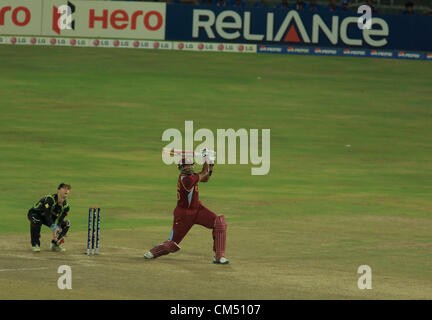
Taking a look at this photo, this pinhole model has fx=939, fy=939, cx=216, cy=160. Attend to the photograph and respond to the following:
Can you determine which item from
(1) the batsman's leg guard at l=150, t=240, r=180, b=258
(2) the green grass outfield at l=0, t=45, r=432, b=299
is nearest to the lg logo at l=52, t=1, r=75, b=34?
(2) the green grass outfield at l=0, t=45, r=432, b=299

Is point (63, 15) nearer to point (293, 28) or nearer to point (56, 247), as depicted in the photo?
point (293, 28)

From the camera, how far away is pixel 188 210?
54.7ft

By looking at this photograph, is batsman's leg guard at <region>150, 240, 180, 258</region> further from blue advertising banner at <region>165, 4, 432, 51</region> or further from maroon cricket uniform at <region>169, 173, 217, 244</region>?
blue advertising banner at <region>165, 4, 432, 51</region>

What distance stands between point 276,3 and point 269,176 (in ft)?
69.9

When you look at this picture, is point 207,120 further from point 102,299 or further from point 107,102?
point 102,299

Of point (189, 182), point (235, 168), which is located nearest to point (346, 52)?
point (235, 168)

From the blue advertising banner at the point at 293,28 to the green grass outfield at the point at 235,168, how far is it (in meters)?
1.17

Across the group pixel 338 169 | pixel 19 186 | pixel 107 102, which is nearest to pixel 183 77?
pixel 107 102

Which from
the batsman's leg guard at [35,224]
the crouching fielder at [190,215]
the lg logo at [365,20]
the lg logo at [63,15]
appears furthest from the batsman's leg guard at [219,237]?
the lg logo at [365,20]

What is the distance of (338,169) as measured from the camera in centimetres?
2886

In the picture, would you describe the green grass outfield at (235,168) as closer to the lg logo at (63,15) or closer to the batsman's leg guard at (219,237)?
the batsman's leg guard at (219,237)

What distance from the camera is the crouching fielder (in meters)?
16.5

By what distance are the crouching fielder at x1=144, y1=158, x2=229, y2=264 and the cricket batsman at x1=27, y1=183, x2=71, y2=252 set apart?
73.3 inches

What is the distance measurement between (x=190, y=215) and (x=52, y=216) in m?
2.64
